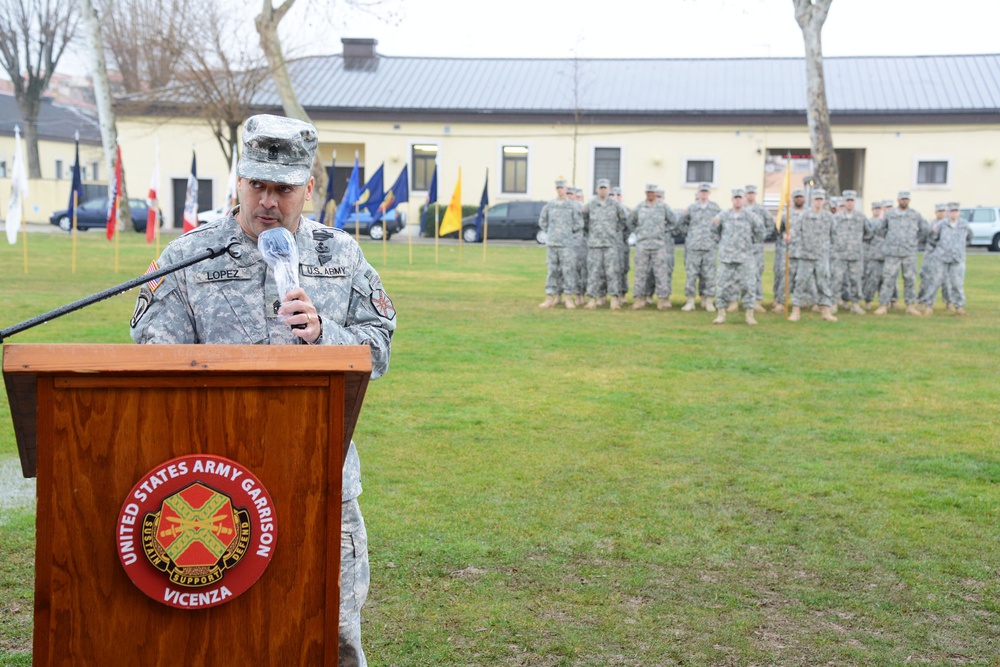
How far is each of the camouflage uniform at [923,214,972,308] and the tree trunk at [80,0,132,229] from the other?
27.0 meters

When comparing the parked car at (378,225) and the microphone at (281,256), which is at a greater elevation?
the parked car at (378,225)

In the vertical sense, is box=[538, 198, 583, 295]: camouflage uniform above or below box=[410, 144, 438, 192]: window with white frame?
below

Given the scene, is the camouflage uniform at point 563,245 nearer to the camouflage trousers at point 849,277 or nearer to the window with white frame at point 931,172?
→ the camouflage trousers at point 849,277

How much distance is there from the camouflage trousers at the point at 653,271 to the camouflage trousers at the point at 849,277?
266cm

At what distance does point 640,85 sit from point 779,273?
91.4 ft

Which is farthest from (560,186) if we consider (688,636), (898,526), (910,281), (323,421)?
(323,421)

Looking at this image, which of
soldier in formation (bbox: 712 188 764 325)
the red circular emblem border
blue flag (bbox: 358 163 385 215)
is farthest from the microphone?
blue flag (bbox: 358 163 385 215)

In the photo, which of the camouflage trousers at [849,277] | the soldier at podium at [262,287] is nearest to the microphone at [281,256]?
the soldier at podium at [262,287]

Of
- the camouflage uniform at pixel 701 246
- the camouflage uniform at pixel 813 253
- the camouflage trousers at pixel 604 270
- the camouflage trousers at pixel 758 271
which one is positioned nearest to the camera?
the camouflage uniform at pixel 813 253

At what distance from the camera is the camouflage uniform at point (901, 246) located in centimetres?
1838

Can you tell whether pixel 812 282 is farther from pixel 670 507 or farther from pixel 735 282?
pixel 670 507

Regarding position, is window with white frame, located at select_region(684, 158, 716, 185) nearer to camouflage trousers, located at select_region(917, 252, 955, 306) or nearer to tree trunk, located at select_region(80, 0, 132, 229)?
tree trunk, located at select_region(80, 0, 132, 229)

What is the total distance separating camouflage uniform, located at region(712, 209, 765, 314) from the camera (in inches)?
641

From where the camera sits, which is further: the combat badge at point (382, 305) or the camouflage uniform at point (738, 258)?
the camouflage uniform at point (738, 258)
